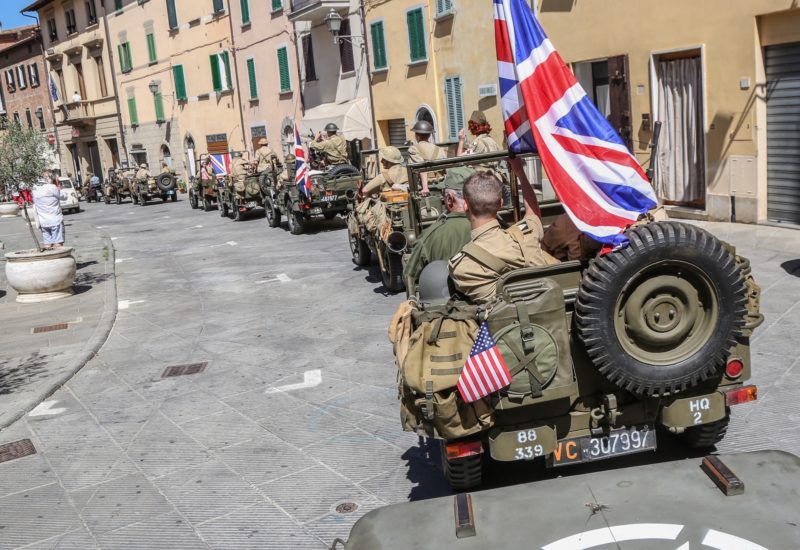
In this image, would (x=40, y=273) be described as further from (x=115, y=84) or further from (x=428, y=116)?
(x=115, y=84)

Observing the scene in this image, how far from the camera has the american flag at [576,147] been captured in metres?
4.51

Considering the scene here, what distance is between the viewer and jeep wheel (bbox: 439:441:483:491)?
465cm

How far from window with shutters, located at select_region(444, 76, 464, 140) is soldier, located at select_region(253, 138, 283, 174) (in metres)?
4.48

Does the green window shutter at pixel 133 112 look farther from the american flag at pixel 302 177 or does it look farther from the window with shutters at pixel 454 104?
the american flag at pixel 302 177

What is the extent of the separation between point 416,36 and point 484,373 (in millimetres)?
19727

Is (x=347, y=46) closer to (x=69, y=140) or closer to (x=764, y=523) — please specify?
(x=764, y=523)

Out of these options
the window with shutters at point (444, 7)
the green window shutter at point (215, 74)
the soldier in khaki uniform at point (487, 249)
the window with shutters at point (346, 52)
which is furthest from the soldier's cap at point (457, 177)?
the green window shutter at point (215, 74)

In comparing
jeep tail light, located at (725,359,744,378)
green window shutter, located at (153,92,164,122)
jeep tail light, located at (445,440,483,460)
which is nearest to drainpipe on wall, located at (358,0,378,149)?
green window shutter, located at (153,92,164,122)

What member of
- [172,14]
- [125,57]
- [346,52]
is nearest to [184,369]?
[346,52]

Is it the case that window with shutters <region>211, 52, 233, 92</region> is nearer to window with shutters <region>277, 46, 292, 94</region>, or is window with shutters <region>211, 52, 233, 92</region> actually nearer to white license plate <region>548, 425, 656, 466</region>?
window with shutters <region>277, 46, 292, 94</region>

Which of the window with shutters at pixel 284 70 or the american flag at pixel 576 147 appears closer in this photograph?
the american flag at pixel 576 147

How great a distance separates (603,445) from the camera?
14.6ft

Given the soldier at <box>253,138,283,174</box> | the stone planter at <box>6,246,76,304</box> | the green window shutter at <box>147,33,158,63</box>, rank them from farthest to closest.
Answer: the green window shutter at <box>147,33,158,63</box> → the soldier at <box>253,138,283,174</box> → the stone planter at <box>6,246,76,304</box>

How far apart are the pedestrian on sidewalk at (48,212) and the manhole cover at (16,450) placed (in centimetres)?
880
